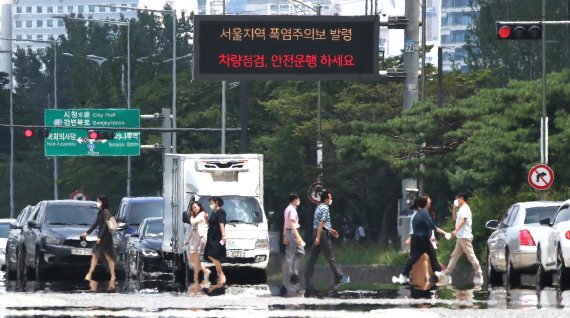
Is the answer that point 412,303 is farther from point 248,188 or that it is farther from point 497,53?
point 497,53

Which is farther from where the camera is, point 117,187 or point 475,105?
point 117,187

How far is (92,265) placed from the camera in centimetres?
3556

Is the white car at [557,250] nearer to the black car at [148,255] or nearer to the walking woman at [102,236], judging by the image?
the walking woman at [102,236]

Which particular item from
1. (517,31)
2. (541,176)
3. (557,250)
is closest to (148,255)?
(517,31)

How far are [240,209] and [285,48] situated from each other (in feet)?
38.9

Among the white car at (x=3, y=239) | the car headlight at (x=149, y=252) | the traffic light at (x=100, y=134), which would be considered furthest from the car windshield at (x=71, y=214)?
the traffic light at (x=100, y=134)

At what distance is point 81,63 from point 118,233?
8724 centimetres

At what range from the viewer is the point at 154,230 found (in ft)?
130

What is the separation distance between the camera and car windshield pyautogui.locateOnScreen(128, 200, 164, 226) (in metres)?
42.3

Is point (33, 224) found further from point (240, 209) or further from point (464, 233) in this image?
point (464, 233)

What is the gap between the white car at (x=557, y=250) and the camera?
28.2 metres

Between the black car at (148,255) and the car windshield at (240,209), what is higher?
the car windshield at (240,209)

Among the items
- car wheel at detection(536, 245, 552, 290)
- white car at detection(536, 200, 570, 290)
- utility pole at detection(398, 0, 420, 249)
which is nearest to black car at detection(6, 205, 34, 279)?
utility pole at detection(398, 0, 420, 249)

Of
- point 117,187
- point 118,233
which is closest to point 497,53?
point 117,187
